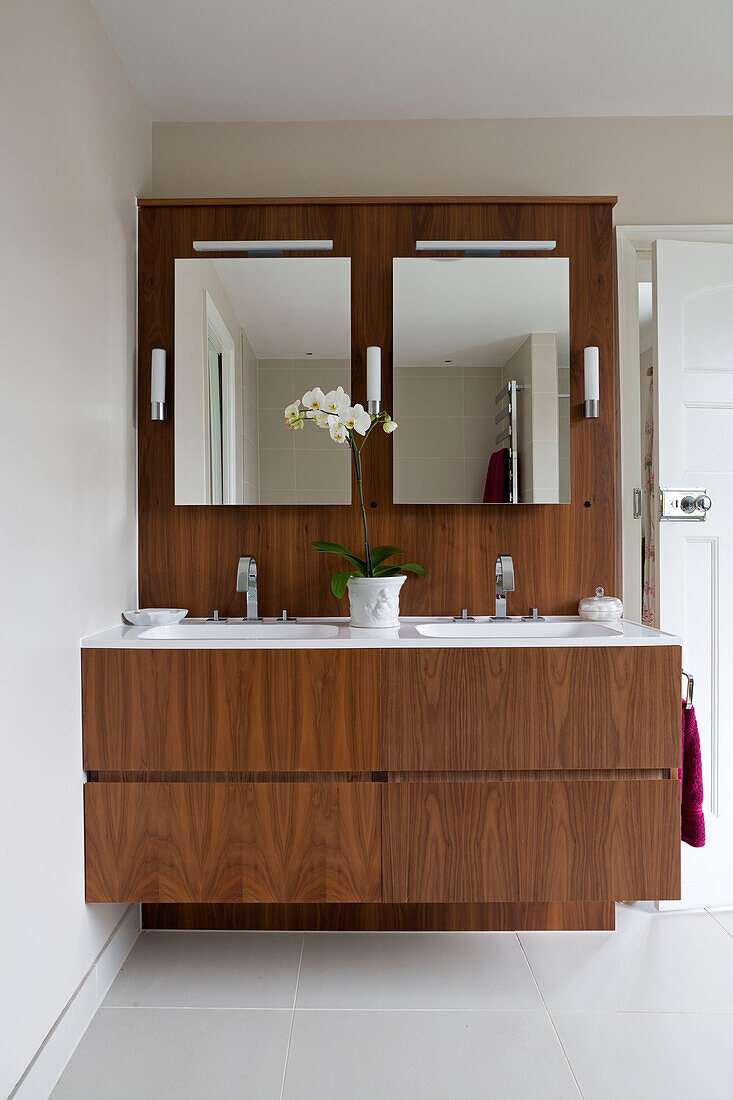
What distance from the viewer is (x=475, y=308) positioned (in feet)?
7.49

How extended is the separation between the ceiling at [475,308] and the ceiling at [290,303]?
7.2 inches

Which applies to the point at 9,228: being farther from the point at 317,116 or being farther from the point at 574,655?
the point at 574,655

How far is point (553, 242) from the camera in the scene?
2260 millimetres

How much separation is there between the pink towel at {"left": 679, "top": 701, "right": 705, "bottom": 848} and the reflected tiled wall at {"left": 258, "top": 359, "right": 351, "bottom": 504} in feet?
3.67

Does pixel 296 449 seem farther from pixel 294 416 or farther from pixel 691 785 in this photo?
pixel 691 785

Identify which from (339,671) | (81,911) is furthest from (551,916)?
(81,911)

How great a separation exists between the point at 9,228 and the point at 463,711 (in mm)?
1370

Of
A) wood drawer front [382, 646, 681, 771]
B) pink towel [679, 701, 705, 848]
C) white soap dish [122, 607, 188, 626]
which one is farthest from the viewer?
white soap dish [122, 607, 188, 626]

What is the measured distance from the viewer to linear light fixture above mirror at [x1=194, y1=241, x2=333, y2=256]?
2.26m

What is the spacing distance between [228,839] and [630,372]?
1776 millimetres

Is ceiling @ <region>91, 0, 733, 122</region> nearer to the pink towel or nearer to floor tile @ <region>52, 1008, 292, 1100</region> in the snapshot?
the pink towel

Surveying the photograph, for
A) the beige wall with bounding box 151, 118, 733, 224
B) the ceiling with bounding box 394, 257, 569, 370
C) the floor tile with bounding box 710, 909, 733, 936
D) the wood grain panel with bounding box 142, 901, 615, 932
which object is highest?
the beige wall with bounding box 151, 118, 733, 224

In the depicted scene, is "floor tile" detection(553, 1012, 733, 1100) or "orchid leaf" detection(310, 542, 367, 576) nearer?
"floor tile" detection(553, 1012, 733, 1100)

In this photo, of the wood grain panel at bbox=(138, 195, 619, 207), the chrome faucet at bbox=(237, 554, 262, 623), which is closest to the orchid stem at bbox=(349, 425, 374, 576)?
the chrome faucet at bbox=(237, 554, 262, 623)
